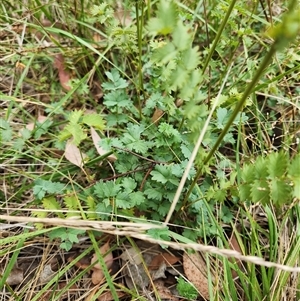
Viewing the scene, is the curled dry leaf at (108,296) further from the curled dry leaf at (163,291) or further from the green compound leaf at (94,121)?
the green compound leaf at (94,121)

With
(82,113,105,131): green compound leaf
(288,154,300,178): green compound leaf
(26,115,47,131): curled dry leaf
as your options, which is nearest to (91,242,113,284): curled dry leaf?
(82,113,105,131): green compound leaf

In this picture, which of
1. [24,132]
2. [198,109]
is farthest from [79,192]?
[198,109]

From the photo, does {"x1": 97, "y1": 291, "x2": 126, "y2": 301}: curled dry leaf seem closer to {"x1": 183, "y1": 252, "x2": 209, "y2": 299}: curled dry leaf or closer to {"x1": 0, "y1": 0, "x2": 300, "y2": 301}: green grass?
{"x1": 0, "y1": 0, "x2": 300, "y2": 301}: green grass

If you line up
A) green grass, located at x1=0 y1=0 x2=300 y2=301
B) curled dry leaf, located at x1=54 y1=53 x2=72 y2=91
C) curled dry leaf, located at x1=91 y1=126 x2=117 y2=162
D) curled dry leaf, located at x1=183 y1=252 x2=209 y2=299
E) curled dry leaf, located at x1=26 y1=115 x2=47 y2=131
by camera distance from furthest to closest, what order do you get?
curled dry leaf, located at x1=54 y1=53 x2=72 y2=91 → curled dry leaf, located at x1=26 y1=115 x2=47 y2=131 → curled dry leaf, located at x1=91 y1=126 x2=117 y2=162 → curled dry leaf, located at x1=183 y1=252 x2=209 y2=299 → green grass, located at x1=0 y1=0 x2=300 y2=301

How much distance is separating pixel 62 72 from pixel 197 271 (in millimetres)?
1079

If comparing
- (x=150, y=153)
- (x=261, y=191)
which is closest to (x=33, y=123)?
(x=150, y=153)

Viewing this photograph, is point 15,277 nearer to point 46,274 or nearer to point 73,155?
point 46,274

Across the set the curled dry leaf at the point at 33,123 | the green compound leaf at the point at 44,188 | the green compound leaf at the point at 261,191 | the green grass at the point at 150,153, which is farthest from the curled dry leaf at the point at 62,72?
the green compound leaf at the point at 261,191

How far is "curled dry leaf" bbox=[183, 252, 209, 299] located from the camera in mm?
1417

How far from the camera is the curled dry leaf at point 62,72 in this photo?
1910 mm

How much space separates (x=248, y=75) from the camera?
1651 mm

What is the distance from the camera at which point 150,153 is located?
1.45 meters

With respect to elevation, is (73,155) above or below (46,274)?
above

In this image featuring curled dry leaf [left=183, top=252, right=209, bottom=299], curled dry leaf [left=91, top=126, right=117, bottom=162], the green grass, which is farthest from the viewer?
curled dry leaf [left=91, top=126, right=117, bottom=162]
